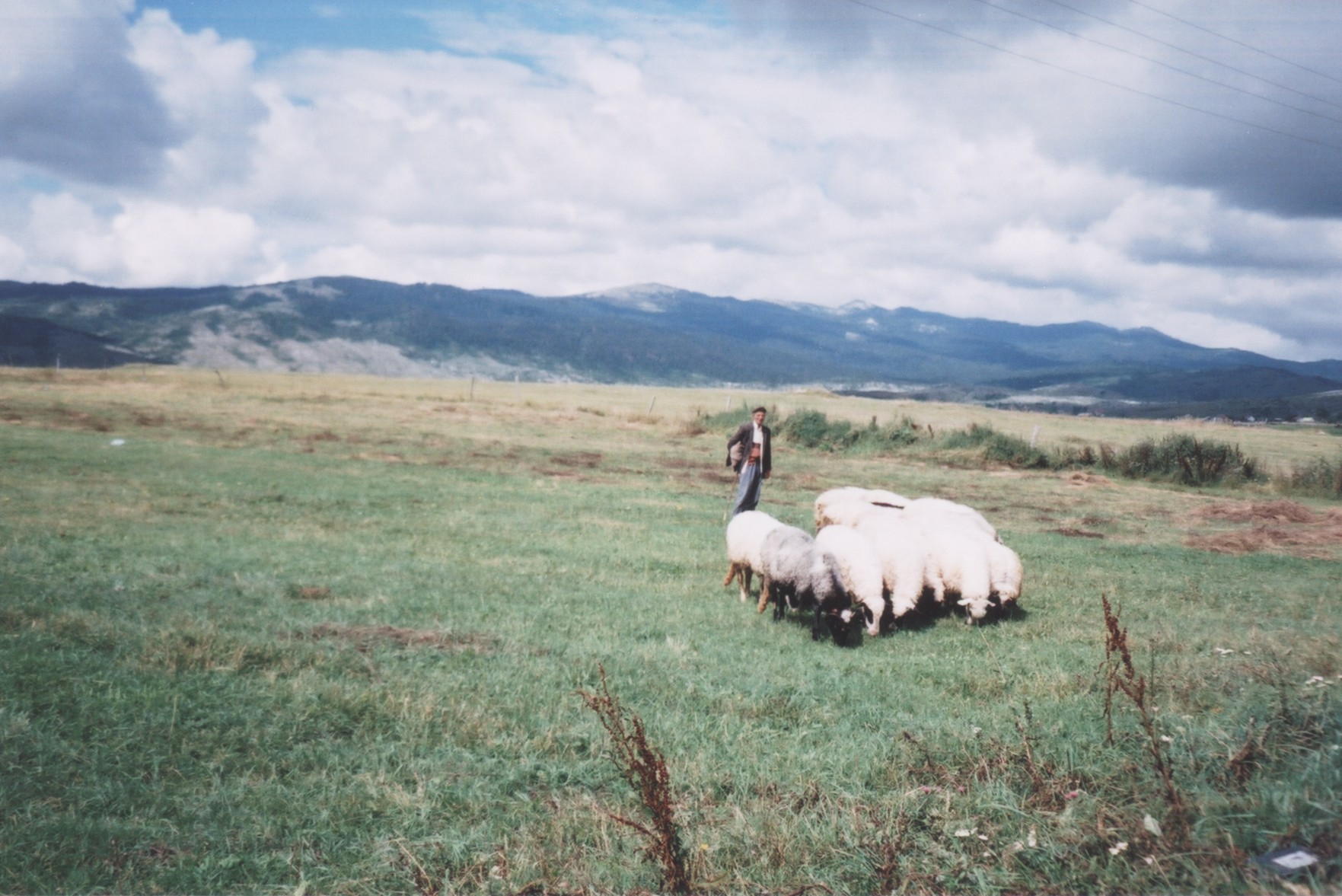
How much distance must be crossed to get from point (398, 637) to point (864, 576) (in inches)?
236

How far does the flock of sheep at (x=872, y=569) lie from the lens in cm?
1004

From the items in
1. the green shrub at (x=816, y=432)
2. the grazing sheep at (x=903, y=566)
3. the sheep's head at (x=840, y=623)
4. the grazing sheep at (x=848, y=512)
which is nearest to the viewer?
the sheep's head at (x=840, y=623)

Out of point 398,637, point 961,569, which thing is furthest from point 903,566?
point 398,637

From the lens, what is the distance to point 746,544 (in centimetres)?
1139

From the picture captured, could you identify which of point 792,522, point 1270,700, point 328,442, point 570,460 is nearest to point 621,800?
point 1270,700

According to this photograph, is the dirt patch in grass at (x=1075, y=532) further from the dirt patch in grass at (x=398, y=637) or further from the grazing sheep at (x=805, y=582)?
the dirt patch in grass at (x=398, y=637)

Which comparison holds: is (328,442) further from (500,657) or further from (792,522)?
(500,657)

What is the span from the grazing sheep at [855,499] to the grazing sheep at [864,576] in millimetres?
3101

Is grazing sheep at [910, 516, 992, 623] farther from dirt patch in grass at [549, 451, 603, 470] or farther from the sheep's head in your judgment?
dirt patch in grass at [549, 451, 603, 470]

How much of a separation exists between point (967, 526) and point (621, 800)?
28.8 ft

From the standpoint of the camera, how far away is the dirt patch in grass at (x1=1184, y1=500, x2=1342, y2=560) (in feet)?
55.5

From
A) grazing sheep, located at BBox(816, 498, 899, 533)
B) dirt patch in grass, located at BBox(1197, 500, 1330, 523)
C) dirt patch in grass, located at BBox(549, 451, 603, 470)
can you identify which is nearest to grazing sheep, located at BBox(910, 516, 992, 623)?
grazing sheep, located at BBox(816, 498, 899, 533)

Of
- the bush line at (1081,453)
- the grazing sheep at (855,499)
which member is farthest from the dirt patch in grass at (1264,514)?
the grazing sheep at (855,499)

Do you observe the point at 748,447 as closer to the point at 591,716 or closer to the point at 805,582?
the point at 805,582
